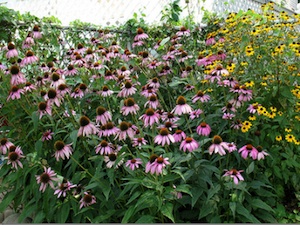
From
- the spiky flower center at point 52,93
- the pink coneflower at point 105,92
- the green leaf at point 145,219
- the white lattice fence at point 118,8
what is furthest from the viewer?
the white lattice fence at point 118,8

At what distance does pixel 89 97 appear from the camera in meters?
2.34

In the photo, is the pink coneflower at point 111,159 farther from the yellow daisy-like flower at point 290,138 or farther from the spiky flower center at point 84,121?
Answer: the yellow daisy-like flower at point 290,138

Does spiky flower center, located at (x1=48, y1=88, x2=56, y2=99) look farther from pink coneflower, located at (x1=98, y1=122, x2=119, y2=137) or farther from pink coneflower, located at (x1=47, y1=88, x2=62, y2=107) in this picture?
pink coneflower, located at (x1=98, y1=122, x2=119, y2=137)

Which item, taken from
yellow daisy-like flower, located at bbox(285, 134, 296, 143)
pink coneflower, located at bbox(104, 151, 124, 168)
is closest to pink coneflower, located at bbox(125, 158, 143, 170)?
pink coneflower, located at bbox(104, 151, 124, 168)

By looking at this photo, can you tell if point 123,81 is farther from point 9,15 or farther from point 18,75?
point 9,15

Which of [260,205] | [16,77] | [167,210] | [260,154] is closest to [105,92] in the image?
[16,77]

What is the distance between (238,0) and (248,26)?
138 inches

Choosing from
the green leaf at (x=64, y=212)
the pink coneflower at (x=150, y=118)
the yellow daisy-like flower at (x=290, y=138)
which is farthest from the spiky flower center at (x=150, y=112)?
the yellow daisy-like flower at (x=290, y=138)

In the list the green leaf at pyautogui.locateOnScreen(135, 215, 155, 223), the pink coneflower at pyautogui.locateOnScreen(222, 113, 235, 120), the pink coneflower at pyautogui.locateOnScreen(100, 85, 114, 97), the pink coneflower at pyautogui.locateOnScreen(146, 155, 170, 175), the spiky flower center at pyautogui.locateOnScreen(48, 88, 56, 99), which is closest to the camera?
the pink coneflower at pyautogui.locateOnScreen(146, 155, 170, 175)

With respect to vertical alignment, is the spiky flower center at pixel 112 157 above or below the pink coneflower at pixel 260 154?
below

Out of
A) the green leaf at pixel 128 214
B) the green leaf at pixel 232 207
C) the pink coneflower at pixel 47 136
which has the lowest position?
the green leaf at pixel 128 214

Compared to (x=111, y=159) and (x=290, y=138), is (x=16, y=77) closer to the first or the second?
(x=111, y=159)

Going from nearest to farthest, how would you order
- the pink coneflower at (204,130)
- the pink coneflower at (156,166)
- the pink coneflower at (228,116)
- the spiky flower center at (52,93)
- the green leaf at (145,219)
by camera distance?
1. the pink coneflower at (156,166)
2. the green leaf at (145,219)
3. the pink coneflower at (204,130)
4. the spiky flower center at (52,93)
5. the pink coneflower at (228,116)

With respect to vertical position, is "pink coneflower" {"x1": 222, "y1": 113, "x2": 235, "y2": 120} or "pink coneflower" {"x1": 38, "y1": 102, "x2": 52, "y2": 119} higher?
"pink coneflower" {"x1": 38, "y1": 102, "x2": 52, "y2": 119}
